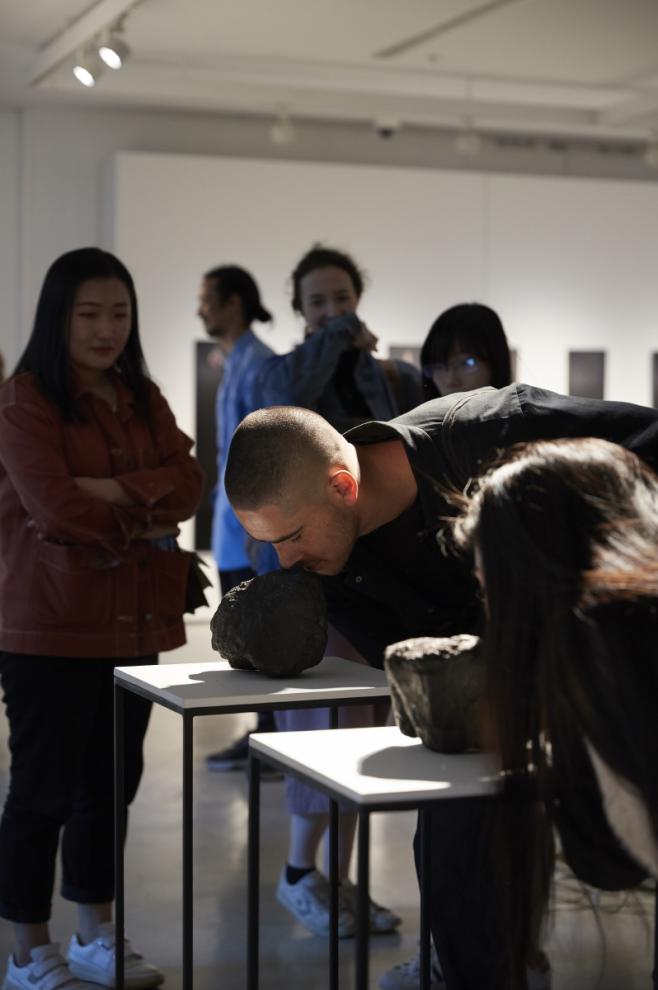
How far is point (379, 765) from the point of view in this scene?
193 cm

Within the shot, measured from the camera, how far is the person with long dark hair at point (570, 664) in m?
1.67

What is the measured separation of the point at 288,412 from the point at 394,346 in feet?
22.3

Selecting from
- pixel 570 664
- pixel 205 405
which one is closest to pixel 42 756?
pixel 570 664

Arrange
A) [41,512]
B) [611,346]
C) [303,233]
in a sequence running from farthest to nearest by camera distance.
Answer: [611,346]
[303,233]
[41,512]

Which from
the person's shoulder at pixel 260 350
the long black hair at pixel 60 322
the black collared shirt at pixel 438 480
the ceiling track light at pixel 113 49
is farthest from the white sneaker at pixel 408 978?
Result: the ceiling track light at pixel 113 49

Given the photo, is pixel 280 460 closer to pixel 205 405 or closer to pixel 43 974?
pixel 43 974

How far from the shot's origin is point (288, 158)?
955cm

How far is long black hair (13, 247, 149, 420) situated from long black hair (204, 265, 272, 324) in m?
1.87

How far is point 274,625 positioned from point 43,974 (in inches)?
44.5

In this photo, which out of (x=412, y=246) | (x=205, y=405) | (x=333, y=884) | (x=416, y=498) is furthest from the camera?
(x=412, y=246)

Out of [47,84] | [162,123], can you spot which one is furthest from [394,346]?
[47,84]

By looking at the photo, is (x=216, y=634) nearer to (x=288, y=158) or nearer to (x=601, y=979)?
(x=601, y=979)

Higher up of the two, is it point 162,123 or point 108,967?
point 162,123

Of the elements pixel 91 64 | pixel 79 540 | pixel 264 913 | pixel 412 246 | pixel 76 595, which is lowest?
pixel 264 913
